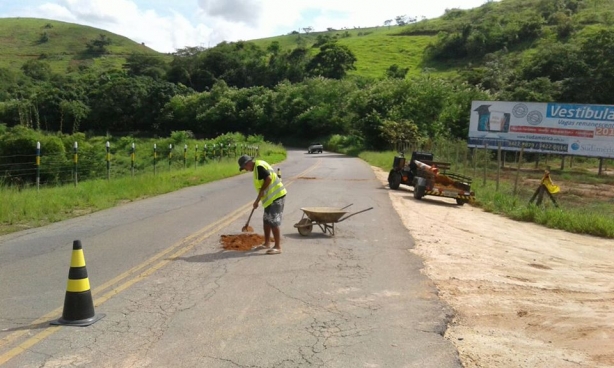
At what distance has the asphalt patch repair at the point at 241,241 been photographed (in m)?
9.60

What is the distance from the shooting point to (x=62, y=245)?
974 centimetres

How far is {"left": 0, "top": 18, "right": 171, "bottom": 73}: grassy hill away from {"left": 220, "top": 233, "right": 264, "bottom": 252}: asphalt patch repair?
126287 mm

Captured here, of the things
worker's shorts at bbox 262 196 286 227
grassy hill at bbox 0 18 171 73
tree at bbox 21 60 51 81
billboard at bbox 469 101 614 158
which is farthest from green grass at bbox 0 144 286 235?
grassy hill at bbox 0 18 171 73

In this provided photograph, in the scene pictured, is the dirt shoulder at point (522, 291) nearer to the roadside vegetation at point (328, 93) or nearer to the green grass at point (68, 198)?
the roadside vegetation at point (328, 93)

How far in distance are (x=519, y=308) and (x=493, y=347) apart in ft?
5.30

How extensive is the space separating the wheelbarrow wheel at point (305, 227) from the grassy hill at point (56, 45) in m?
126

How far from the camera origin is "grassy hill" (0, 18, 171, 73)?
449ft

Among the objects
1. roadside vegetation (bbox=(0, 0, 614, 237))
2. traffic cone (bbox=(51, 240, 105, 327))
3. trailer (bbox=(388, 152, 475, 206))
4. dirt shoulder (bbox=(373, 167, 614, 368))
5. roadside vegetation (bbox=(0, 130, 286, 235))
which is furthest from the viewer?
roadside vegetation (bbox=(0, 0, 614, 237))

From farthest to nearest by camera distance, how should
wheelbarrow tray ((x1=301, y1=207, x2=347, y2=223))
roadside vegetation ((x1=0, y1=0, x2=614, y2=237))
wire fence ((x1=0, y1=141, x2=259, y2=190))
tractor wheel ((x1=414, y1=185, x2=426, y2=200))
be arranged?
roadside vegetation ((x1=0, y1=0, x2=614, y2=237)) → tractor wheel ((x1=414, y1=185, x2=426, y2=200)) → wire fence ((x1=0, y1=141, x2=259, y2=190)) → wheelbarrow tray ((x1=301, y1=207, x2=347, y2=223))

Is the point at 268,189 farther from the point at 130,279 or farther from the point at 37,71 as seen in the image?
the point at 37,71

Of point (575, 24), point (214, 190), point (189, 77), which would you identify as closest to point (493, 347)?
point (214, 190)

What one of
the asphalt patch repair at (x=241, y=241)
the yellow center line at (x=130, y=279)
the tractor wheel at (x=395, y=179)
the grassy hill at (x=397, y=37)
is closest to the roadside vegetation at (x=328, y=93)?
the grassy hill at (x=397, y=37)

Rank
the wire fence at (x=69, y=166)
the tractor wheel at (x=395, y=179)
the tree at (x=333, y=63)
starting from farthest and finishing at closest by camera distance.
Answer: the tree at (x=333, y=63) → the tractor wheel at (x=395, y=179) → the wire fence at (x=69, y=166)

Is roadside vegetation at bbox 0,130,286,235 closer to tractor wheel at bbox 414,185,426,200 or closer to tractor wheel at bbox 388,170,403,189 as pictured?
tractor wheel at bbox 388,170,403,189
